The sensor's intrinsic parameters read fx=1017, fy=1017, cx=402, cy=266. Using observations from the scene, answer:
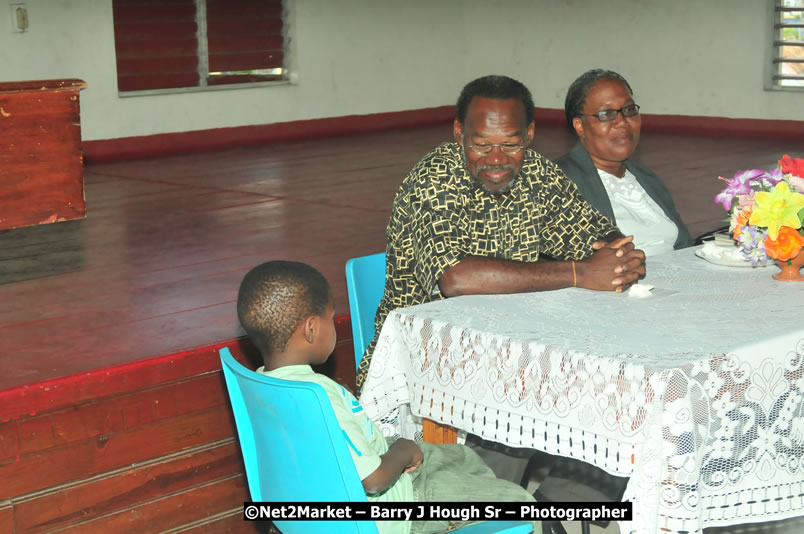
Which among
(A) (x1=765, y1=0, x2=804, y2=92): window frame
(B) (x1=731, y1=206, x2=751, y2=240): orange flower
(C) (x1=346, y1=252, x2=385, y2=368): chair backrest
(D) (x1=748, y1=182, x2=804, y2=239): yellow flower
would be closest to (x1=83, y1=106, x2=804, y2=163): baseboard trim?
(A) (x1=765, y1=0, x2=804, y2=92): window frame

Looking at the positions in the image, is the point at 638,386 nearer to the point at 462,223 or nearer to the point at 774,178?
the point at 462,223

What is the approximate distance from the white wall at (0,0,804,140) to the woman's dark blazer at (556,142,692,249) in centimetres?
631

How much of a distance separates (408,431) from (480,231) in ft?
1.73

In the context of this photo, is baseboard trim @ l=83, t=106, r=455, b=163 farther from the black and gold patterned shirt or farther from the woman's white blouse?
the black and gold patterned shirt

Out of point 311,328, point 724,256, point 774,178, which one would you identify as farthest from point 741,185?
point 311,328

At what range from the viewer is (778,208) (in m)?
2.48

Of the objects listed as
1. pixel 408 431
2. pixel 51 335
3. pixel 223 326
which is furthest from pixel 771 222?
pixel 51 335

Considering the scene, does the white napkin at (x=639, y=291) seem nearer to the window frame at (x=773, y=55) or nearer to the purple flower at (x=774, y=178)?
the purple flower at (x=774, y=178)

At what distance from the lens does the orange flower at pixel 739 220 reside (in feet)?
8.48

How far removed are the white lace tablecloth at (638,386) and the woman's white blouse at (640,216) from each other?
77 centimetres

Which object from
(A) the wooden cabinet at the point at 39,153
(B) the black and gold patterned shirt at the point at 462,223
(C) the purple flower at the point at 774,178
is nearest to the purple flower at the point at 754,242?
(C) the purple flower at the point at 774,178

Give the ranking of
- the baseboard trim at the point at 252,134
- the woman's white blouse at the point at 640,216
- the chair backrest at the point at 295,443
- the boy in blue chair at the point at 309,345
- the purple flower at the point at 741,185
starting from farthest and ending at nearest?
the baseboard trim at the point at 252,134, the woman's white blouse at the point at 640,216, the purple flower at the point at 741,185, the boy in blue chair at the point at 309,345, the chair backrest at the point at 295,443

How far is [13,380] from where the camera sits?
9.22 ft

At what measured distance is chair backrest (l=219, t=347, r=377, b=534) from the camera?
1736mm
